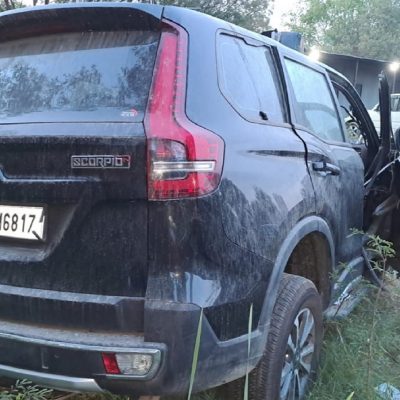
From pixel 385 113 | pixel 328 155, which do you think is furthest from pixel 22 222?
pixel 385 113

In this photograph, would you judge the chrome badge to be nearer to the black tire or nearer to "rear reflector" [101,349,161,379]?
"rear reflector" [101,349,161,379]

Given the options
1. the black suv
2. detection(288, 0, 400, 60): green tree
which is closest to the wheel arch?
the black suv

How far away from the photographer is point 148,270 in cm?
195

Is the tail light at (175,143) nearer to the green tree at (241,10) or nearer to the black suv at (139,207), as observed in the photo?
the black suv at (139,207)

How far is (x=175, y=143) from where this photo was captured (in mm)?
1963

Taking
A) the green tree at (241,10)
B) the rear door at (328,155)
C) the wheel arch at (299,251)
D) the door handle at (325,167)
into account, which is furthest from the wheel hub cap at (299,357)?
the green tree at (241,10)

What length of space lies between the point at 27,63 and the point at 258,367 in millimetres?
1691

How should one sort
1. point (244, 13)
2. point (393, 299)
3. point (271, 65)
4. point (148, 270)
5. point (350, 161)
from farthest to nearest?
point (244, 13)
point (393, 299)
point (350, 161)
point (271, 65)
point (148, 270)

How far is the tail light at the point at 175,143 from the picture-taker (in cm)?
195

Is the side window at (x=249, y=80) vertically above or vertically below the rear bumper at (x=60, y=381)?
above

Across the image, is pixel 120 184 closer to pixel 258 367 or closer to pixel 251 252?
pixel 251 252

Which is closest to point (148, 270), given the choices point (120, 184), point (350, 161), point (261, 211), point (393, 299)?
point (120, 184)

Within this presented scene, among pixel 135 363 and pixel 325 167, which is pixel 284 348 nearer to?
pixel 135 363

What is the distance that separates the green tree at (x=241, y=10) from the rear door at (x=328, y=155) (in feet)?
49.6
